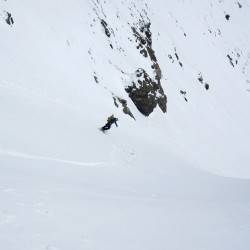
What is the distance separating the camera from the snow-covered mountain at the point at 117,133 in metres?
7.31

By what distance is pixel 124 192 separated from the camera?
10328mm

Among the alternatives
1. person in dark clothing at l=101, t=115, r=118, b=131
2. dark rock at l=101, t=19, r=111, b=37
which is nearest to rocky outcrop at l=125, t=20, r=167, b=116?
dark rock at l=101, t=19, r=111, b=37

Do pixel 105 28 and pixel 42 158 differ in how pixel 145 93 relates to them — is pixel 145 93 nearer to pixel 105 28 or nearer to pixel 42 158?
pixel 105 28

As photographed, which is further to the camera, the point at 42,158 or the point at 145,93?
the point at 145,93

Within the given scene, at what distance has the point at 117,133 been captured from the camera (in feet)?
56.0

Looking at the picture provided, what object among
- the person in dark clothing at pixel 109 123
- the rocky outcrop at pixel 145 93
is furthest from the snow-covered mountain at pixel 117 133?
the person in dark clothing at pixel 109 123

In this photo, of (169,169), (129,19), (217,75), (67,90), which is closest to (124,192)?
(169,169)

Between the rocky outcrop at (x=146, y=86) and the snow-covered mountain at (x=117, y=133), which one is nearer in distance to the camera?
the snow-covered mountain at (x=117, y=133)

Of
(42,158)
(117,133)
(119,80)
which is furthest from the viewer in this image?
(119,80)

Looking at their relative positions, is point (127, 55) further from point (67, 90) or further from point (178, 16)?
point (178, 16)

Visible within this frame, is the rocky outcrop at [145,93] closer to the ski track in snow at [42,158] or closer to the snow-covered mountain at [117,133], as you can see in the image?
the snow-covered mountain at [117,133]

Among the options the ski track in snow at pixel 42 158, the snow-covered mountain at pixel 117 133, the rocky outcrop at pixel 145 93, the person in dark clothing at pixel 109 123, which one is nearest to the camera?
the snow-covered mountain at pixel 117 133

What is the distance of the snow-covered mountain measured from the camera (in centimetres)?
731

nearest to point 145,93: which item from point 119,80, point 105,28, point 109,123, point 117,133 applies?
point 119,80
